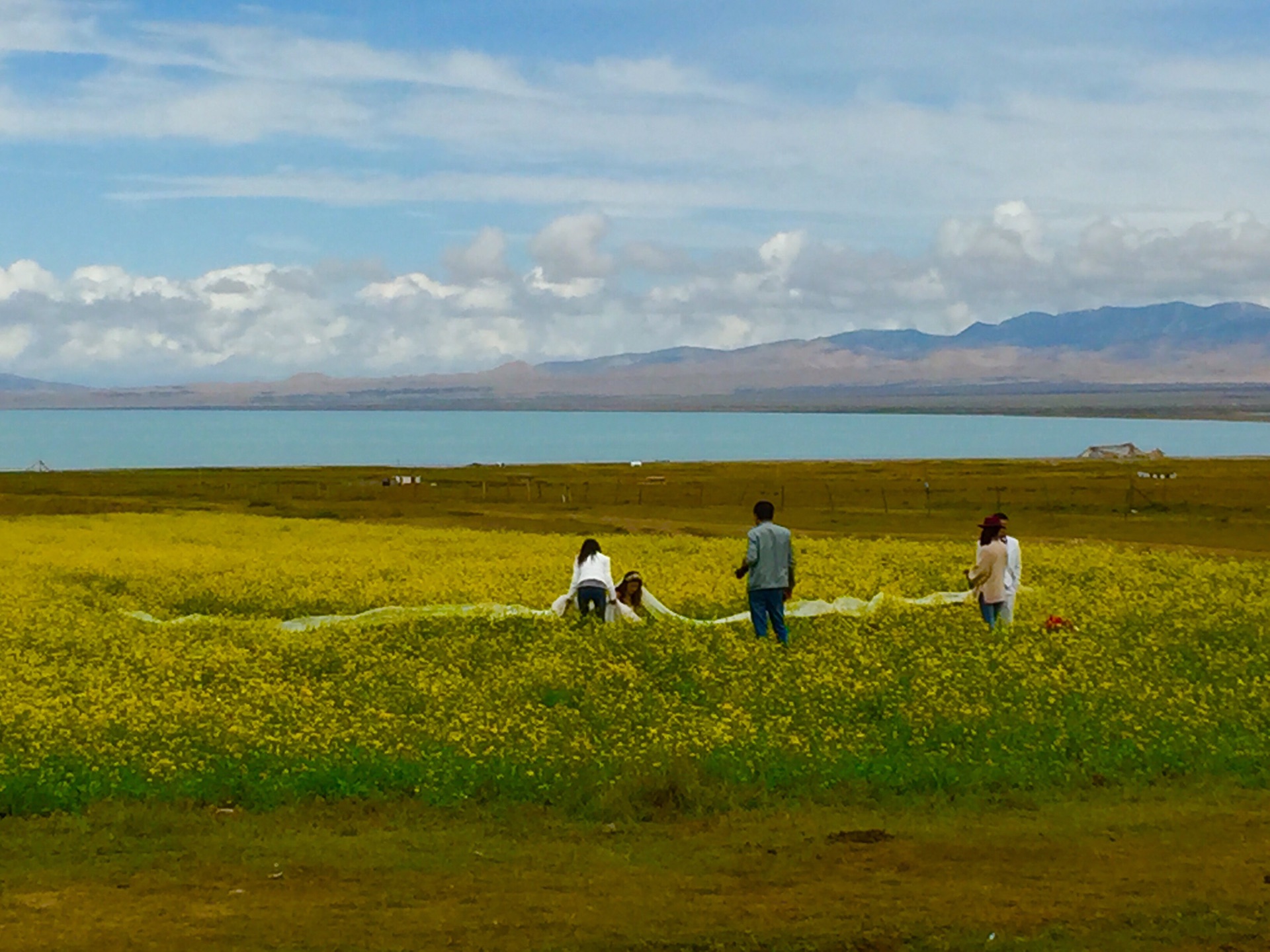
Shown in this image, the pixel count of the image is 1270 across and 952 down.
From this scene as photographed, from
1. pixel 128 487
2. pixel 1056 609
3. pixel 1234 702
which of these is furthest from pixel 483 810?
pixel 128 487

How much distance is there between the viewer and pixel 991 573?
84.4 feet

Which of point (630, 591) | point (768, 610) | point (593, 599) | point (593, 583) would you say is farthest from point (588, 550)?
point (768, 610)

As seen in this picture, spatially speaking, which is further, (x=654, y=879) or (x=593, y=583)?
(x=593, y=583)

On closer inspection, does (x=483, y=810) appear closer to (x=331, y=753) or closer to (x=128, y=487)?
(x=331, y=753)

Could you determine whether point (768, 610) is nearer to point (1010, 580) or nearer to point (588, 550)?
point (588, 550)

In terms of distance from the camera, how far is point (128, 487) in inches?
4454

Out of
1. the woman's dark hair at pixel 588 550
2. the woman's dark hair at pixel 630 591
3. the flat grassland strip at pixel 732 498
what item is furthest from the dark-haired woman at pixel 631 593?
the flat grassland strip at pixel 732 498

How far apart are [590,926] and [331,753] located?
23.8 ft

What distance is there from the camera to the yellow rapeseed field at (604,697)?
649 inches

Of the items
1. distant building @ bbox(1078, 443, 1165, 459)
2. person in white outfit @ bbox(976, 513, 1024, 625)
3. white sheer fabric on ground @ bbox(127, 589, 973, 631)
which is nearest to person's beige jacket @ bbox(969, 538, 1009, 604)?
person in white outfit @ bbox(976, 513, 1024, 625)

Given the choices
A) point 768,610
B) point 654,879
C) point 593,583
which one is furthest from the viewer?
point 593,583

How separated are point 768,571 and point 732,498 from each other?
72261 millimetres

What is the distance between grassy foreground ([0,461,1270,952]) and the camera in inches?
442

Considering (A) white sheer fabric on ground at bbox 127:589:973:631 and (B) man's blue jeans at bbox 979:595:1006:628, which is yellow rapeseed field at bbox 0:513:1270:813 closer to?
(B) man's blue jeans at bbox 979:595:1006:628
